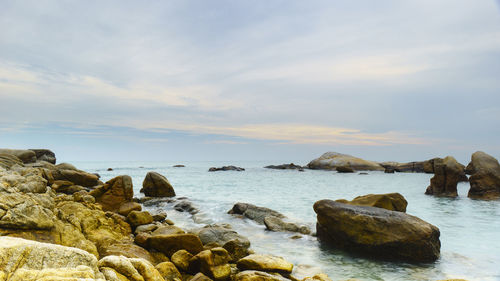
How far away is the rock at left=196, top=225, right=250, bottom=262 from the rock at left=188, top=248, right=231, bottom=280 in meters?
1.18

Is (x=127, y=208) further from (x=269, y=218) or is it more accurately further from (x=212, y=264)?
(x=212, y=264)

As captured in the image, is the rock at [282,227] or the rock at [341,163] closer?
the rock at [282,227]

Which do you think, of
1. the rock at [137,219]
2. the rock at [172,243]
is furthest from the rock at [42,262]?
the rock at [137,219]

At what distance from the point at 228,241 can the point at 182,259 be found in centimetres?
164

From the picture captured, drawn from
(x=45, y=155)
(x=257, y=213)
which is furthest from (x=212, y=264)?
(x=45, y=155)

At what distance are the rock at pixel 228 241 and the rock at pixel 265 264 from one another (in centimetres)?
97

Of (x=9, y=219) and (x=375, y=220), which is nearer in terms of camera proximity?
(x=9, y=219)

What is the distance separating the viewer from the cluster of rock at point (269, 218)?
1120 cm

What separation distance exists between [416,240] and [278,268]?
407 cm

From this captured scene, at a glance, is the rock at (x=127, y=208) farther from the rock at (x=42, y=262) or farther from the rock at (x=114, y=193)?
the rock at (x=42, y=262)

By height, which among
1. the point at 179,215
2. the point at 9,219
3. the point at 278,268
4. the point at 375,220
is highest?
the point at 9,219

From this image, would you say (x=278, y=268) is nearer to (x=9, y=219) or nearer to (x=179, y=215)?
(x=9, y=219)

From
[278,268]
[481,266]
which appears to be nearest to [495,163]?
[481,266]

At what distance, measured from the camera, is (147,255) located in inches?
247
